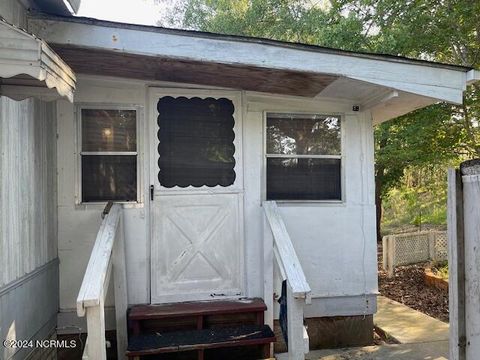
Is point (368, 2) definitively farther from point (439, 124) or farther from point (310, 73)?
point (310, 73)

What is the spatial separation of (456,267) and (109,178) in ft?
10.5

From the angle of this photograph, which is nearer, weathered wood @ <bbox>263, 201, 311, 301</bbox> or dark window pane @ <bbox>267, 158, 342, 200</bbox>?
weathered wood @ <bbox>263, 201, 311, 301</bbox>

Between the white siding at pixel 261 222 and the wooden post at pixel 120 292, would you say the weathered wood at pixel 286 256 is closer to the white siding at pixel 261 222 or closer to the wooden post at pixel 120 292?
the white siding at pixel 261 222

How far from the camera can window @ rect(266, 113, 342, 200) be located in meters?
4.20

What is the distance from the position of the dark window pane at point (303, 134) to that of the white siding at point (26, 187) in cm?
219

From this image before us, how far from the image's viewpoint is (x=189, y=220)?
3930 mm

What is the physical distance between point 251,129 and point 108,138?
146cm

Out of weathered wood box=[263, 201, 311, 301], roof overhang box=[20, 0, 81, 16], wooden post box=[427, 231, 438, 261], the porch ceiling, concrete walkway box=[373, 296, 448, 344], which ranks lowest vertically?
concrete walkway box=[373, 296, 448, 344]

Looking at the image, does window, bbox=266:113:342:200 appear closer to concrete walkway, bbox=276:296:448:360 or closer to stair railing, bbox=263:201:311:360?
stair railing, bbox=263:201:311:360

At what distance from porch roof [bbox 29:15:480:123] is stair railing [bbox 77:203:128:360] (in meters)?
1.38

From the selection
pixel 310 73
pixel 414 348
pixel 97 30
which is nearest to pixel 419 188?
pixel 414 348

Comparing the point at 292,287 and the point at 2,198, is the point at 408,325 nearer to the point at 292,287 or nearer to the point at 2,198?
the point at 292,287

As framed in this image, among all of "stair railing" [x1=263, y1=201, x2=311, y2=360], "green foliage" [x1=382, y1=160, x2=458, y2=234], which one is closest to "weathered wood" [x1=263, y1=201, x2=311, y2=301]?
"stair railing" [x1=263, y1=201, x2=311, y2=360]

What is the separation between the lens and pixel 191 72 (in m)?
3.60
